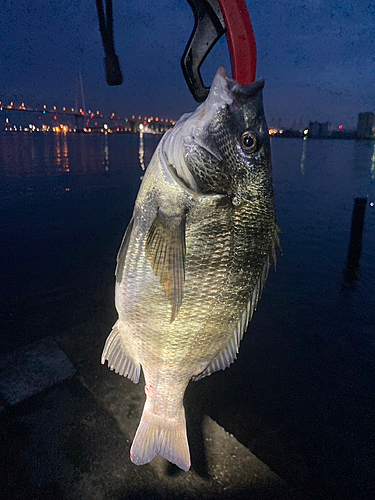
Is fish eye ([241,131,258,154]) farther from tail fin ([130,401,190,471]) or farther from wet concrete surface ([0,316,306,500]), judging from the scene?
wet concrete surface ([0,316,306,500])

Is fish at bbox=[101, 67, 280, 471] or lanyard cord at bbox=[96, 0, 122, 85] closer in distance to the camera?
fish at bbox=[101, 67, 280, 471]

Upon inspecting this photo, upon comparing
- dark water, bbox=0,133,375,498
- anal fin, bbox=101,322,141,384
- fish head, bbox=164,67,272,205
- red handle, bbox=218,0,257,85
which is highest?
red handle, bbox=218,0,257,85

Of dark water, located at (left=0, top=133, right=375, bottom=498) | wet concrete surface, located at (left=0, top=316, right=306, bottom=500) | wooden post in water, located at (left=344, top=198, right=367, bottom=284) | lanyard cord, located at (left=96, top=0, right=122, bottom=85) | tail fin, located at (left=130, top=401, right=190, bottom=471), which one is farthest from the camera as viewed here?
wooden post in water, located at (left=344, top=198, right=367, bottom=284)

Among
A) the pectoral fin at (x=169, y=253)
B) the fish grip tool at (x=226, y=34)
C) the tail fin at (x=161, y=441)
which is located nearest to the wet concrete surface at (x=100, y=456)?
the tail fin at (x=161, y=441)

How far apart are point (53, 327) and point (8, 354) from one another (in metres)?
2.36

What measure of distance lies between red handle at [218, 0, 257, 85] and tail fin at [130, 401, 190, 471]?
221 centimetres

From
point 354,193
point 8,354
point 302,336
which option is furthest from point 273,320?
point 354,193

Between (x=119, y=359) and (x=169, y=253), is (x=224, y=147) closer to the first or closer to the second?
(x=169, y=253)

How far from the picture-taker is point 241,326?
206cm

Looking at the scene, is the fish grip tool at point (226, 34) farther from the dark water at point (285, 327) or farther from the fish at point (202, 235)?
the dark water at point (285, 327)

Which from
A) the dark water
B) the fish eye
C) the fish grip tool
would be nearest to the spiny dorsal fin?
the fish eye

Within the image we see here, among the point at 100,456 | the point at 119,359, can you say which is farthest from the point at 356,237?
the point at 119,359

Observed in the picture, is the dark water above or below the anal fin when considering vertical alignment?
below

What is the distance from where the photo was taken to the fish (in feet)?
5.98
